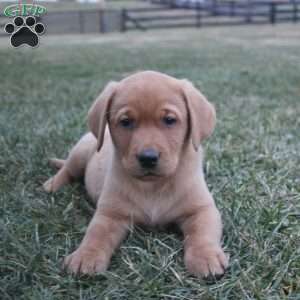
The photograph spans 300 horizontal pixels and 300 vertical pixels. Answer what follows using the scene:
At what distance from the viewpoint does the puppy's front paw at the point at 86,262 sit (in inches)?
116

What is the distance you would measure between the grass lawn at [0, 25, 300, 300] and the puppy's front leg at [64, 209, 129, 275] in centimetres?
6

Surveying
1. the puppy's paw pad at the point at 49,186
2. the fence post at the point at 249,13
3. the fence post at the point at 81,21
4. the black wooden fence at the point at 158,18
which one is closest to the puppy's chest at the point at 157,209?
the puppy's paw pad at the point at 49,186

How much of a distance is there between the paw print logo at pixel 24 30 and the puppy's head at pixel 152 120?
6.08 feet

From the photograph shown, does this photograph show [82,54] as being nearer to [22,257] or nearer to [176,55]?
[176,55]

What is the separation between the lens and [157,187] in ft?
11.4

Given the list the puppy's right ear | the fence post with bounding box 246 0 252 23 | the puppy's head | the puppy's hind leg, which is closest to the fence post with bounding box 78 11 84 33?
the fence post with bounding box 246 0 252 23

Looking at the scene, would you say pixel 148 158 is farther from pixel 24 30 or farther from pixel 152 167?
pixel 24 30

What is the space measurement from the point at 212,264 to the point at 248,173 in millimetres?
1731

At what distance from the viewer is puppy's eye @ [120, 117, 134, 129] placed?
3.33 meters

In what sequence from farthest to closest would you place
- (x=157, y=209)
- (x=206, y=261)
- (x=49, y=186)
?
(x=49, y=186), (x=157, y=209), (x=206, y=261)

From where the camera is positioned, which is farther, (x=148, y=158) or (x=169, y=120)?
(x=169, y=120)

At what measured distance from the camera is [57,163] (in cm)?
490

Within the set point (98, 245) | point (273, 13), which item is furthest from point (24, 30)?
point (273, 13)

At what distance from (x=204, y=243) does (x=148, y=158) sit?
0.57m
